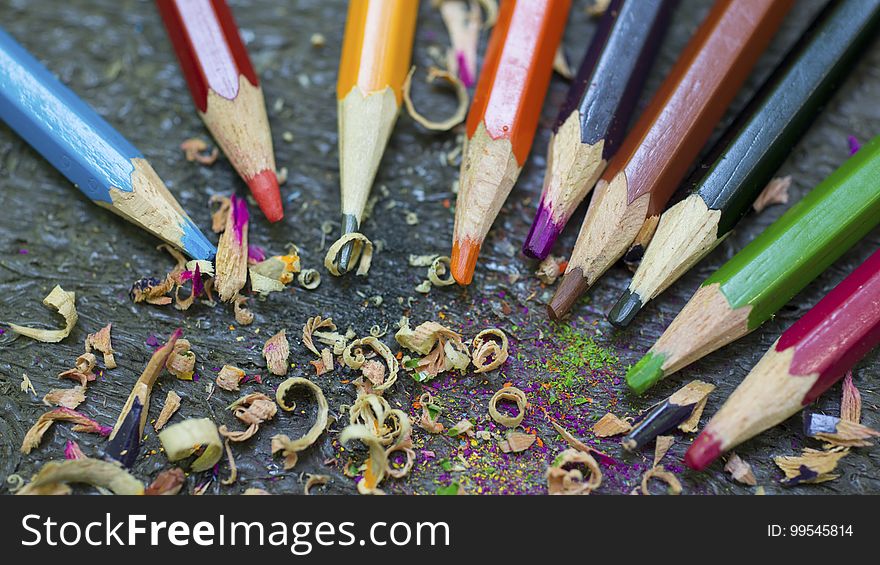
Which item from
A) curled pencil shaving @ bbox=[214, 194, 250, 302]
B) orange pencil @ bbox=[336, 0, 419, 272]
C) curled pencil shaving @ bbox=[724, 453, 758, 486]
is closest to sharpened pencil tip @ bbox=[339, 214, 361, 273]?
orange pencil @ bbox=[336, 0, 419, 272]

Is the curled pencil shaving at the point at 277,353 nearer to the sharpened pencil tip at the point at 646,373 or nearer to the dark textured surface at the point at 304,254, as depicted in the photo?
the dark textured surface at the point at 304,254

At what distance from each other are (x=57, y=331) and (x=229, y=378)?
7.4 inches

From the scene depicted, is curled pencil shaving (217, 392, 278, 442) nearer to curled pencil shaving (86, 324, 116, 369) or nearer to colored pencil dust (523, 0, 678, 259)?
curled pencil shaving (86, 324, 116, 369)

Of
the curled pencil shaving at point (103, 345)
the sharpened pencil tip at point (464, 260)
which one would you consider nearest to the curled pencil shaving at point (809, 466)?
the sharpened pencil tip at point (464, 260)

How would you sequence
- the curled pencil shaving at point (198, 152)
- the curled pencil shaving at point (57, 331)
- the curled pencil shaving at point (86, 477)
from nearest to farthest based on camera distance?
the curled pencil shaving at point (86, 477) → the curled pencil shaving at point (57, 331) → the curled pencil shaving at point (198, 152)

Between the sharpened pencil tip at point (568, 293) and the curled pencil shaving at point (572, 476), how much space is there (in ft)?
0.45

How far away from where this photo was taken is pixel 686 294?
83cm

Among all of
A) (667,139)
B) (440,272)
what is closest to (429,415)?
(440,272)

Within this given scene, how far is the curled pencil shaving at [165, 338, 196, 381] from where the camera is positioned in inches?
30.7

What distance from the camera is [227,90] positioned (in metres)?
0.87

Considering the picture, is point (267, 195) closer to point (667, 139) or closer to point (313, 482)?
point (313, 482)

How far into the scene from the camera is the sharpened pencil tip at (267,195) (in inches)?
33.4

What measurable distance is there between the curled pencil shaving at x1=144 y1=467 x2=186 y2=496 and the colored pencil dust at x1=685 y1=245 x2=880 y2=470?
458mm
